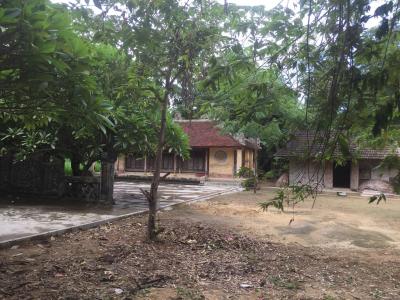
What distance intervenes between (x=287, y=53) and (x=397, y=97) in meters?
1.87

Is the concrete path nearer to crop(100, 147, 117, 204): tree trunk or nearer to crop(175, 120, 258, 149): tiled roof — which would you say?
crop(100, 147, 117, 204): tree trunk

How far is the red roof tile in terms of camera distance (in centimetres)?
3022

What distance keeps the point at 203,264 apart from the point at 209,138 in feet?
82.2

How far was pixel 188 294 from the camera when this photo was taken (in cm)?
508

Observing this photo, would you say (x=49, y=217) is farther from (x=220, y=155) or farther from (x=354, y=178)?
(x=354, y=178)

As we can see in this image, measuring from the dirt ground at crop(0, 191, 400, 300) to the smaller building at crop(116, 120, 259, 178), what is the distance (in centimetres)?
2032

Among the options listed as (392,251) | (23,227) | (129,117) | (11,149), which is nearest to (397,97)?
(392,251)

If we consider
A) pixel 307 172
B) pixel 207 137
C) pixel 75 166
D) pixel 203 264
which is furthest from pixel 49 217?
pixel 207 137

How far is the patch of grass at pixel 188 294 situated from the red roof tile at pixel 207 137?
2413 centimetres

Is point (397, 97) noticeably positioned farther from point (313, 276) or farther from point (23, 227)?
point (23, 227)

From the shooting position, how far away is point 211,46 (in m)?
6.74

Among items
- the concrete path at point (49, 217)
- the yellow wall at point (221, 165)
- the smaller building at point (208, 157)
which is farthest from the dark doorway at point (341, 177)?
the concrete path at point (49, 217)

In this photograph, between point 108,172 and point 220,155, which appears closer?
point 108,172

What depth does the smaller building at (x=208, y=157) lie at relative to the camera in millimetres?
30597
